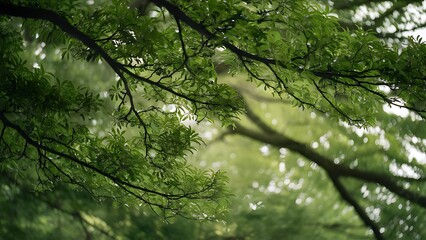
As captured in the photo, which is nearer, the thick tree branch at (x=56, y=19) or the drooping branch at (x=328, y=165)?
the thick tree branch at (x=56, y=19)

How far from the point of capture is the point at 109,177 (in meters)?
3.19

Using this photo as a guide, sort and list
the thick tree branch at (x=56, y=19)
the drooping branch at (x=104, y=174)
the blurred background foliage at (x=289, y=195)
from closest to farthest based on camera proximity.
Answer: the thick tree branch at (x=56, y=19)
the drooping branch at (x=104, y=174)
the blurred background foliage at (x=289, y=195)

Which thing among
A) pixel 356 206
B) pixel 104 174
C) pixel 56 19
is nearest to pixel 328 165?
pixel 356 206

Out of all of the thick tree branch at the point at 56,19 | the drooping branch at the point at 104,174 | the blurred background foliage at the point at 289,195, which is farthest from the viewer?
the blurred background foliage at the point at 289,195

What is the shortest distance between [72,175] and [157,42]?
1.10 metres

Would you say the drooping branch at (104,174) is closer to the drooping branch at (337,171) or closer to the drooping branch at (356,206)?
the drooping branch at (337,171)

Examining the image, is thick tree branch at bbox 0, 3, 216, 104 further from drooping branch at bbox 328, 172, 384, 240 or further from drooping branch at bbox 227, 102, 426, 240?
drooping branch at bbox 328, 172, 384, 240

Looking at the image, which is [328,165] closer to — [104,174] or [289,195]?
[289,195]

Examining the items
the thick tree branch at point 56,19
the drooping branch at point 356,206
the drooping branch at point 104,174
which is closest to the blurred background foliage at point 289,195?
the drooping branch at point 356,206

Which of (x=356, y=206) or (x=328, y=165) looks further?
(x=328, y=165)

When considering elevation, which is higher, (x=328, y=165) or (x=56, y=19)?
(x=328, y=165)

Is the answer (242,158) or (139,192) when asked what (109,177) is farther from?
(242,158)

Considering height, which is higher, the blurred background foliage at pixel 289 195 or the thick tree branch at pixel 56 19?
the blurred background foliage at pixel 289 195

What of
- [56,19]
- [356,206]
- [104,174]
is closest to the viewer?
[56,19]
